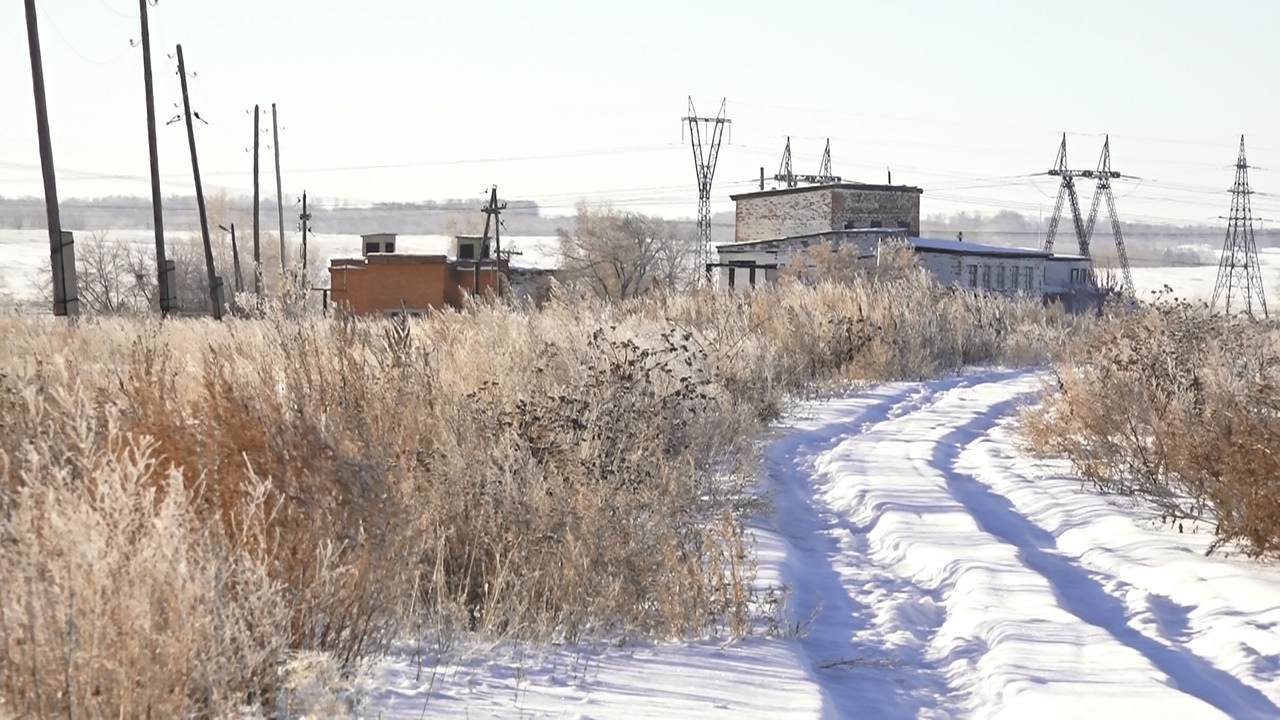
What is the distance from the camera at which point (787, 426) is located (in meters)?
13.0

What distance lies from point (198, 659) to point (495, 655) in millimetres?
1511

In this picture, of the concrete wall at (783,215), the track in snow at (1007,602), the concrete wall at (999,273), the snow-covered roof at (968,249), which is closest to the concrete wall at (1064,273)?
the snow-covered roof at (968,249)

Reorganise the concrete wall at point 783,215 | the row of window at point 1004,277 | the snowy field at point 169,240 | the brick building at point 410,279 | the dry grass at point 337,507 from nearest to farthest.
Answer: the dry grass at point 337,507, the brick building at point 410,279, the row of window at point 1004,277, the concrete wall at point 783,215, the snowy field at point 169,240

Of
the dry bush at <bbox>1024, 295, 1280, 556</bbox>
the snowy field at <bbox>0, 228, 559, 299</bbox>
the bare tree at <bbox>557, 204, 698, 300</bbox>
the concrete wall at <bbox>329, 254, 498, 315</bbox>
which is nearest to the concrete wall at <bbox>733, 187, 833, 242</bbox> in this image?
the bare tree at <bbox>557, 204, 698, 300</bbox>

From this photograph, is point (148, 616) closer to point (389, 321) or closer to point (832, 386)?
point (389, 321)

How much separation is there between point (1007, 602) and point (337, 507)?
3398 millimetres

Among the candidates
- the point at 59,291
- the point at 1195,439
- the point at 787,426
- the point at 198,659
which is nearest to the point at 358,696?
the point at 198,659

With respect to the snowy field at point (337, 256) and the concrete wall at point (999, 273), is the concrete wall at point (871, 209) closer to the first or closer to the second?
the concrete wall at point (999, 273)

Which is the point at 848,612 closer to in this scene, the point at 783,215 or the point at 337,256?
the point at 783,215

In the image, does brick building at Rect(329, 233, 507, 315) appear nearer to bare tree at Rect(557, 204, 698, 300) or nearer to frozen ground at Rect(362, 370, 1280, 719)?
bare tree at Rect(557, 204, 698, 300)

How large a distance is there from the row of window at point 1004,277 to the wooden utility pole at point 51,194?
3960cm

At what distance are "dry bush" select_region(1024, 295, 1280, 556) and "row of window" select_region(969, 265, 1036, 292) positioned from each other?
138 feet

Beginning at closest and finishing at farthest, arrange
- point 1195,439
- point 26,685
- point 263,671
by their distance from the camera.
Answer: point 26,685 → point 263,671 → point 1195,439

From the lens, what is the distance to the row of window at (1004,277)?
54.6m
